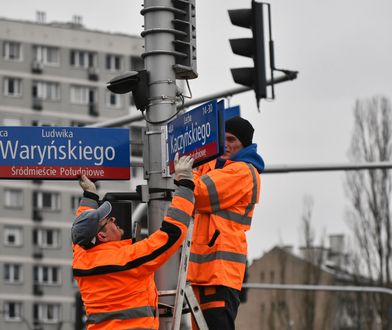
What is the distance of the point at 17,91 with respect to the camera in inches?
3285

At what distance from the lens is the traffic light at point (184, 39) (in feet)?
31.0

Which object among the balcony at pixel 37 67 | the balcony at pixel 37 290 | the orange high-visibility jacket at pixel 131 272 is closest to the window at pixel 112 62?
the balcony at pixel 37 67

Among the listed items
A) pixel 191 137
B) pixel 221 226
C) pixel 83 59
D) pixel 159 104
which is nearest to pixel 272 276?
pixel 83 59

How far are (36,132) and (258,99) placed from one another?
4234 mm

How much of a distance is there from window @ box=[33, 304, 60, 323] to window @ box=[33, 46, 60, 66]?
15350 millimetres

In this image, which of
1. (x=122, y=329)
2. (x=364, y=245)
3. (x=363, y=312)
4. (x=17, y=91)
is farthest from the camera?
(x=17, y=91)

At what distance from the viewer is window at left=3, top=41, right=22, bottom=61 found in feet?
271

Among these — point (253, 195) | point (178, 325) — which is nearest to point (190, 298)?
point (178, 325)

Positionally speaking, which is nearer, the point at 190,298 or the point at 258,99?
the point at 190,298

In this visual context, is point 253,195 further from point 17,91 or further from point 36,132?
point 17,91

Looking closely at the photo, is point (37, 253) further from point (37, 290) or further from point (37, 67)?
point (37, 67)

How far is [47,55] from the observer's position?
277 feet

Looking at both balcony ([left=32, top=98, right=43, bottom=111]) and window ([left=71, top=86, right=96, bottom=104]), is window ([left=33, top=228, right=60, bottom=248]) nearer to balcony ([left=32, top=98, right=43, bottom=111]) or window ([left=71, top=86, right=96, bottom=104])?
balcony ([left=32, top=98, right=43, bottom=111])

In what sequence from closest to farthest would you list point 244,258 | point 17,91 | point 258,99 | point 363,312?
point 244,258 → point 258,99 → point 363,312 → point 17,91
